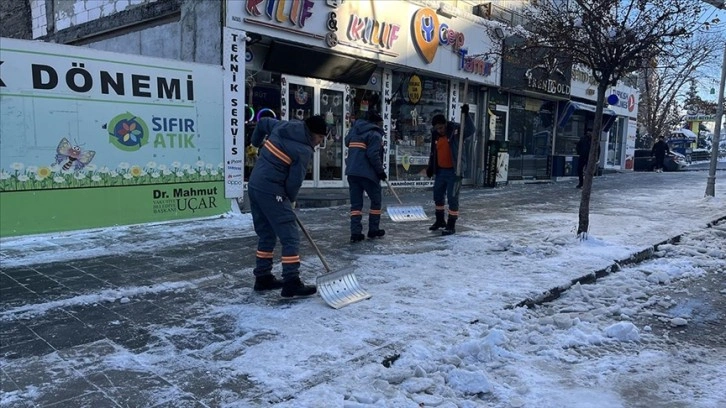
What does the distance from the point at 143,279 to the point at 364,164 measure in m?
3.19

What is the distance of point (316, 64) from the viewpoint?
38.0 feet

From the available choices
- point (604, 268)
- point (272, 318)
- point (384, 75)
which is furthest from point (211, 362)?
point (384, 75)

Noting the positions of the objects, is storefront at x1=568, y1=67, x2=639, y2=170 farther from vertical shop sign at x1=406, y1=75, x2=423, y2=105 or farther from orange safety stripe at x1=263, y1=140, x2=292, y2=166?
orange safety stripe at x1=263, y1=140, x2=292, y2=166

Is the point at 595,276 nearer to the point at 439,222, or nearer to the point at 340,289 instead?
the point at 439,222

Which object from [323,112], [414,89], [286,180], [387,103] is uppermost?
[414,89]

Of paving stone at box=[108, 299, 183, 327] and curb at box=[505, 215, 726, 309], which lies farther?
curb at box=[505, 215, 726, 309]

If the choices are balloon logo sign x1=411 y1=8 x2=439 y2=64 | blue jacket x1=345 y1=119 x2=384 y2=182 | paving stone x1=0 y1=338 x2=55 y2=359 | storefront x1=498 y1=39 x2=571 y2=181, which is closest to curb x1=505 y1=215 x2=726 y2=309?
blue jacket x1=345 y1=119 x2=384 y2=182

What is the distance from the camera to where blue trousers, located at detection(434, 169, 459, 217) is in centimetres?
809

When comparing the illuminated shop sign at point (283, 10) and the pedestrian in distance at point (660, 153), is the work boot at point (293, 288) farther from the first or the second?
the pedestrian in distance at point (660, 153)

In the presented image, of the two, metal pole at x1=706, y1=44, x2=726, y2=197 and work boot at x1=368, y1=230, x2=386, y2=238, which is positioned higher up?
metal pole at x1=706, y1=44, x2=726, y2=197

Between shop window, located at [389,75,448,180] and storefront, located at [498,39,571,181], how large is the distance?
2.87 metres

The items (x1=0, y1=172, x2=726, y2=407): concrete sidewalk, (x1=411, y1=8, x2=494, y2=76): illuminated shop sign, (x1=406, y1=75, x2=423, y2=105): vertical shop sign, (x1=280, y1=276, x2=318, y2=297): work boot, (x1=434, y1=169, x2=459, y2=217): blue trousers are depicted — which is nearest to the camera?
(x1=0, y1=172, x2=726, y2=407): concrete sidewalk

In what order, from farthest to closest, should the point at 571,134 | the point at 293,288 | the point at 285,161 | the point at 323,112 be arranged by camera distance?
the point at 571,134
the point at 323,112
the point at 293,288
the point at 285,161

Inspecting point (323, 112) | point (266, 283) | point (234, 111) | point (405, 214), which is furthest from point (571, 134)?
point (266, 283)
